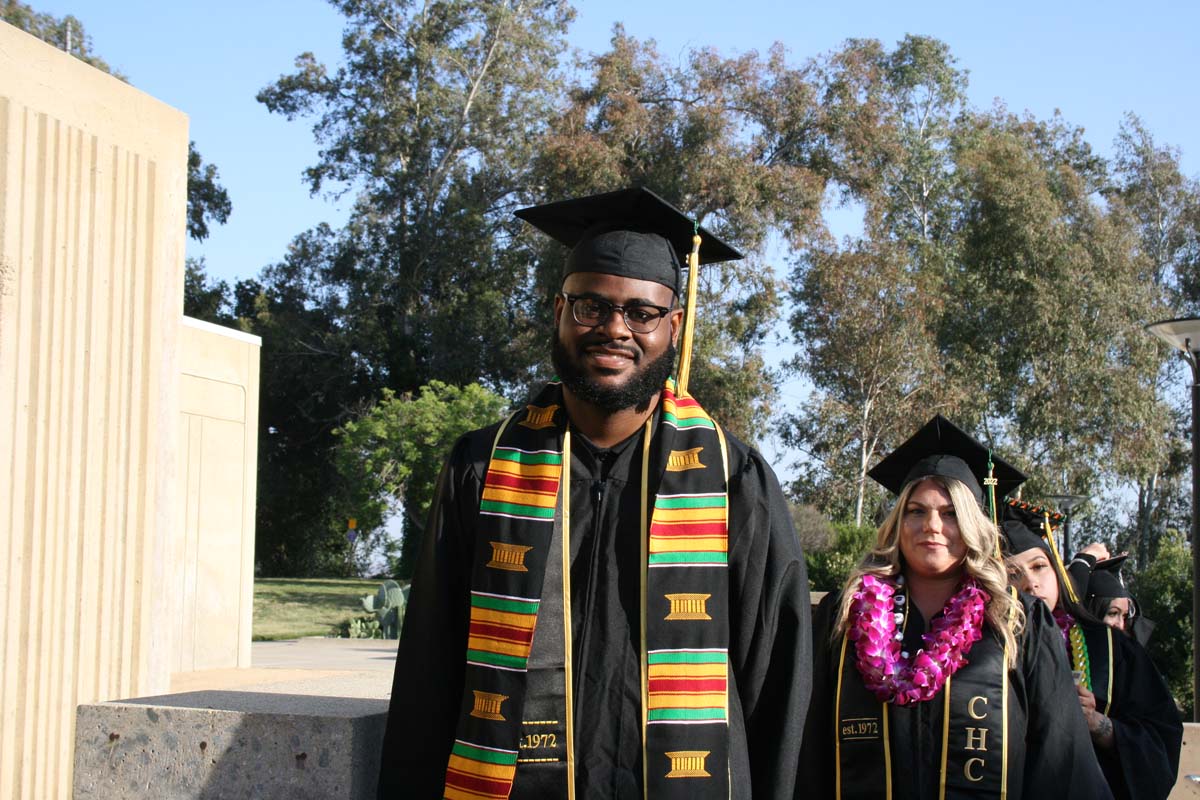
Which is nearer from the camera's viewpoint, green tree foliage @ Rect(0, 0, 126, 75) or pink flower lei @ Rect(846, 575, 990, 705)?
pink flower lei @ Rect(846, 575, 990, 705)

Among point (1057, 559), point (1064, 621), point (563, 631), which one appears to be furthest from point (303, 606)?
point (563, 631)

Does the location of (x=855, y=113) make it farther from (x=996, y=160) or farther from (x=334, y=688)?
(x=334, y=688)

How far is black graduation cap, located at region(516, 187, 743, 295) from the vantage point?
305cm

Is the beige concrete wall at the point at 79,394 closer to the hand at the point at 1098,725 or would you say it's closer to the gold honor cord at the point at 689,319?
the gold honor cord at the point at 689,319

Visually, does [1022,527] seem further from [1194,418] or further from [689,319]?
[1194,418]

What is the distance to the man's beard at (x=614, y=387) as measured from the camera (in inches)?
115

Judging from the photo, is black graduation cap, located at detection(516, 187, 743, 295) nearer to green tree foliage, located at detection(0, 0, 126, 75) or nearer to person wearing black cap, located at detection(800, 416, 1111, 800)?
person wearing black cap, located at detection(800, 416, 1111, 800)

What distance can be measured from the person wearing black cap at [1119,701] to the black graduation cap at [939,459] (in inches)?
22.4

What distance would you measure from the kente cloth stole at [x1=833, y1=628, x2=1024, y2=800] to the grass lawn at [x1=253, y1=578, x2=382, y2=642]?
15739mm

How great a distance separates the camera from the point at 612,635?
280cm

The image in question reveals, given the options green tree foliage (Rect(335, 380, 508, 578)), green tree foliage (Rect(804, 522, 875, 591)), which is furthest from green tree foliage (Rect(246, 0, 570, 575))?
green tree foliage (Rect(804, 522, 875, 591))

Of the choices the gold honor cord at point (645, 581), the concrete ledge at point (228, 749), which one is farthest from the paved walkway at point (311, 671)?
the gold honor cord at point (645, 581)

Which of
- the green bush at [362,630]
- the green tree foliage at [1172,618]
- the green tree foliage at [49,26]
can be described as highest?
the green tree foliage at [49,26]

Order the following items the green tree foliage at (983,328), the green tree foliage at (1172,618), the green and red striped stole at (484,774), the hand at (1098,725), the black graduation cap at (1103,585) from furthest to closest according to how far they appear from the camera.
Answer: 1. the green tree foliage at (983,328)
2. the green tree foliage at (1172,618)
3. the black graduation cap at (1103,585)
4. the hand at (1098,725)
5. the green and red striped stole at (484,774)
